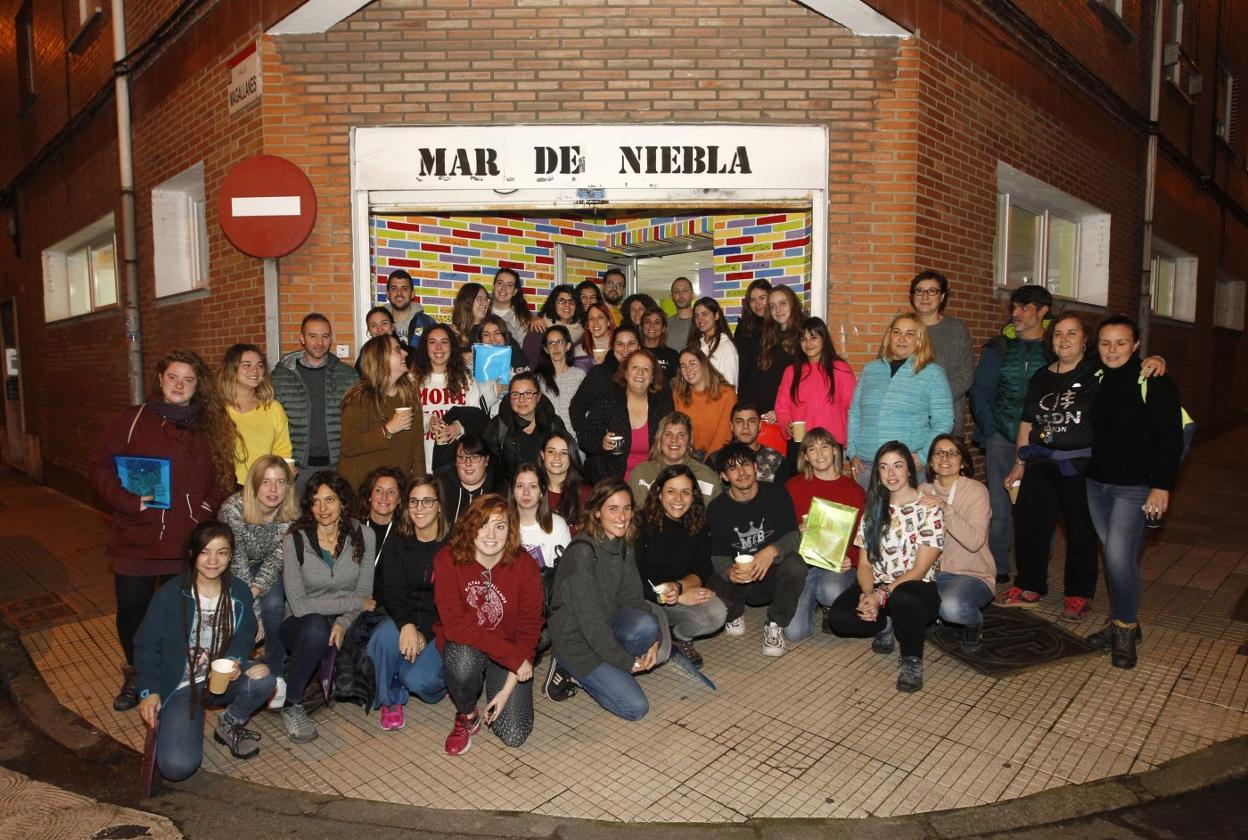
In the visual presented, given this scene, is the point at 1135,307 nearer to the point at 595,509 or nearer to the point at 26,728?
the point at 595,509

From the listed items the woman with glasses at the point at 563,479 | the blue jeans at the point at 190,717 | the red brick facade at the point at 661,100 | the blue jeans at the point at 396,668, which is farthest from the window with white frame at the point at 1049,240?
the blue jeans at the point at 190,717

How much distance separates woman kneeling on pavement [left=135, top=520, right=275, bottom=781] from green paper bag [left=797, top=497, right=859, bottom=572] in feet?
10.3

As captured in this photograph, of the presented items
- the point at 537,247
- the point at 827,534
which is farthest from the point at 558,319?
the point at 827,534

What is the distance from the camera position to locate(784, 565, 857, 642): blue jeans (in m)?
5.16

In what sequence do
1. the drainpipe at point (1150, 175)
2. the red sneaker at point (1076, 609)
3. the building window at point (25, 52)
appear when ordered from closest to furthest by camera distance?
1. the red sneaker at point (1076, 609)
2. the drainpipe at point (1150, 175)
3. the building window at point (25, 52)

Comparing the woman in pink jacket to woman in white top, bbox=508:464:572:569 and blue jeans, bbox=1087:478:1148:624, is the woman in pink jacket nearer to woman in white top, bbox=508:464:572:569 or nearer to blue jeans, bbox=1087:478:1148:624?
blue jeans, bbox=1087:478:1148:624

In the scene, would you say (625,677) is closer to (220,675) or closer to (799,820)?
(799,820)

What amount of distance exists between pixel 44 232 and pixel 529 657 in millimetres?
12366

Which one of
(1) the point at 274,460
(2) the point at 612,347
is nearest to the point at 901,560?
(2) the point at 612,347

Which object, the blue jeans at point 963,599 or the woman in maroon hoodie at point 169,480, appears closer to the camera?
the woman in maroon hoodie at point 169,480

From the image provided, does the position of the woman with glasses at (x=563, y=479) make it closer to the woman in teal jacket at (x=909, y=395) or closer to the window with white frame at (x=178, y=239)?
the woman in teal jacket at (x=909, y=395)

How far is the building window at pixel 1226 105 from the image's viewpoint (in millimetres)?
15117

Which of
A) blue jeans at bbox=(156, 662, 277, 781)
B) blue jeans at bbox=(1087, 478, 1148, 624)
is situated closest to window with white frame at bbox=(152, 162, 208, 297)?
blue jeans at bbox=(156, 662, 277, 781)

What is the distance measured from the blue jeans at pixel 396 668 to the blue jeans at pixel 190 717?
51 cm
